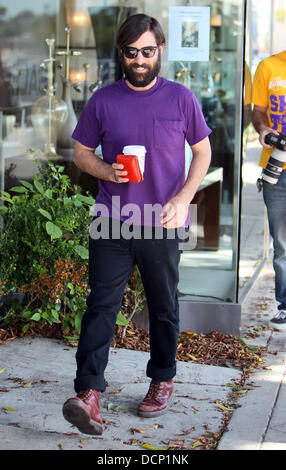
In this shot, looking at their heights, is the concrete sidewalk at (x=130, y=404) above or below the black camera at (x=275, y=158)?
below

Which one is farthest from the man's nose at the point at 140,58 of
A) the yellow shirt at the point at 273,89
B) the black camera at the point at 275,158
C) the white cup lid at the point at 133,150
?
the yellow shirt at the point at 273,89

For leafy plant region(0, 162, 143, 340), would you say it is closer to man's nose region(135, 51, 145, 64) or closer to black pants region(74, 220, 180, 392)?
black pants region(74, 220, 180, 392)

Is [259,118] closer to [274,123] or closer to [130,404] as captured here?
[274,123]

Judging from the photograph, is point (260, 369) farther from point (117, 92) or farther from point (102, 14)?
point (102, 14)

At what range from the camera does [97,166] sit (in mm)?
3811

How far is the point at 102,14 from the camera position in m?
8.15

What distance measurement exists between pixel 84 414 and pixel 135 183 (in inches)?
41.5

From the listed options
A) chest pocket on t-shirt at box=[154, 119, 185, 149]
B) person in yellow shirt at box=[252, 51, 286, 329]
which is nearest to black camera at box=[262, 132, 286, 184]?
person in yellow shirt at box=[252, 51, 286, 329]

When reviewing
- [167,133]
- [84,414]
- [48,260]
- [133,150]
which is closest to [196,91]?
[48,260]

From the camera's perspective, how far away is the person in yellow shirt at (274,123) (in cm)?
541

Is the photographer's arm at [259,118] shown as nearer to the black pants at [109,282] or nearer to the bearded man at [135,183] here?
the bearded man at [135,183]

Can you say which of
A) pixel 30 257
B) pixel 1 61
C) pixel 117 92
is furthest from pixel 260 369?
pixel 1 61

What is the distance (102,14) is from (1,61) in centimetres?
435

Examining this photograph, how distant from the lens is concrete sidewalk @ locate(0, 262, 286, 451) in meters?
3.74
